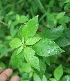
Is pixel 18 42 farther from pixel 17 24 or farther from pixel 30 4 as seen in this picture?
pixel 30 4

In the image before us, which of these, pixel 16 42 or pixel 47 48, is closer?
pixel 47 48

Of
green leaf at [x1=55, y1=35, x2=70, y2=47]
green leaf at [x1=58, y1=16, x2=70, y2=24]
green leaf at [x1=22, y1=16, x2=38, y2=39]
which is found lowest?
green leaf at [x1=58, y1=16, x2=70, y2=24]

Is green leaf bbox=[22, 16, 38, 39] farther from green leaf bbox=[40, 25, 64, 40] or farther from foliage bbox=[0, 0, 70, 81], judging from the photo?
green leaf bbox=[40, 25, 64, 40]

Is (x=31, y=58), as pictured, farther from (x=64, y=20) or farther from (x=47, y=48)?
(x=64, y=20)

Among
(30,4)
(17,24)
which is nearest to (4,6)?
(30,4)

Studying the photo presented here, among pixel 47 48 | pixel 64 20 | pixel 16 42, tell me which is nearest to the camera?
pixel 47 48

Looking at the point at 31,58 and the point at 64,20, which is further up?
the point at 31,58

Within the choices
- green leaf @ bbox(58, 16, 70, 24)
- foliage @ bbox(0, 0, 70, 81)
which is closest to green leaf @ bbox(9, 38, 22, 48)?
foliage @ bbox(0, 0, 70, 81)

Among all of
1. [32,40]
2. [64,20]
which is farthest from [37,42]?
[64,20]
